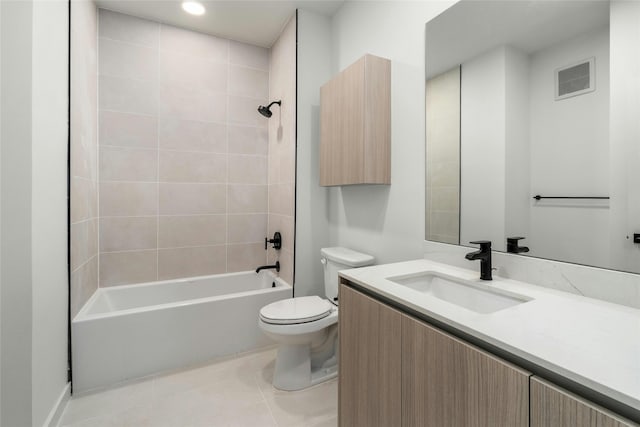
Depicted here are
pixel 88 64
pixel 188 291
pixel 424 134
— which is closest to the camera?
pixel 424 134

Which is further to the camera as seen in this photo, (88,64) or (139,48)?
(139,48)

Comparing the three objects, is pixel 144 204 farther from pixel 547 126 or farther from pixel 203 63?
pixel 547 126

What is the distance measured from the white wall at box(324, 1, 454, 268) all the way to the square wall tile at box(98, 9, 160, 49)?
5.28 ft

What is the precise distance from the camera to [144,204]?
95.0 inches

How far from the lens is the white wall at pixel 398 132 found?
155cm

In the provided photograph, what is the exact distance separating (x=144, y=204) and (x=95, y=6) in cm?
151

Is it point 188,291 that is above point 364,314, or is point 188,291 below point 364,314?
below

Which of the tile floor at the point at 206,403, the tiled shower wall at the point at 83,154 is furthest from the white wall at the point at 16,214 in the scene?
the tiled shower wall at the point at 83,154

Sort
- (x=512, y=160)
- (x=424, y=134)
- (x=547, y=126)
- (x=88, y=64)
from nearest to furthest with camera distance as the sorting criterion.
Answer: (x=547, y=126), (x=512, y=160), (x=424, y=134), (x=88, y=64)

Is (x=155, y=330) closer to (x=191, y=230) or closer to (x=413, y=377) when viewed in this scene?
(x=191, y=230)

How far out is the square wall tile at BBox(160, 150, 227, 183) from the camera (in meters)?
2.48

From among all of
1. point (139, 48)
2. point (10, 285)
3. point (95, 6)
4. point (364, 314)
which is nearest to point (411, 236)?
point (364, 314)

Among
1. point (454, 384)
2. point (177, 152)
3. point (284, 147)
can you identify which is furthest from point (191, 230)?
point (454, 384)

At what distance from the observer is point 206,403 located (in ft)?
5.39
